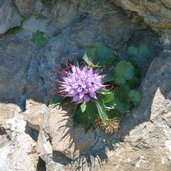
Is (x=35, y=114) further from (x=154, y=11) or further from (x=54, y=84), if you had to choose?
(x=154, y=11)

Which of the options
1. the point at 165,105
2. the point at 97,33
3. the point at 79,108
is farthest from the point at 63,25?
the point at 165,105

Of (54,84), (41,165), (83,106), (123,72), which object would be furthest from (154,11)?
(41,165)

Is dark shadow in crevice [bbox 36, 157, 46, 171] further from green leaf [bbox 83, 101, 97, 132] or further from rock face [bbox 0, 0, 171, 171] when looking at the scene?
green leaf [bbox 83, 101, 97, 132]

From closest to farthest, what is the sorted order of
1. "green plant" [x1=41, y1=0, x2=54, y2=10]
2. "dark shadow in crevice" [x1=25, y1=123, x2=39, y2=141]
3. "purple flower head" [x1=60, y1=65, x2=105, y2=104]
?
"purple flower head" [x1=60, y1=65, x2=105, y2=104] < "dark shadow in crevice" [x1=25, y1=123, x2=39, y2=141] < "green plant" [x1=41, y1=0, x2=54, y2=10]

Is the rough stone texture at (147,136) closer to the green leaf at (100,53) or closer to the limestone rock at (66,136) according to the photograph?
the limestone rock at (66,136)

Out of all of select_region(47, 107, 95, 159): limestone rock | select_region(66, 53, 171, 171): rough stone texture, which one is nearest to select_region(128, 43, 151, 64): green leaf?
select_region(66, 53, 171, 171): rough stone texture

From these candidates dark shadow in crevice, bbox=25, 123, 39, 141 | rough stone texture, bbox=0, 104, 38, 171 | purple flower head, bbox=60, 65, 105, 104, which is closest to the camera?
purple flower head, bbox=60, 65, 105, 104

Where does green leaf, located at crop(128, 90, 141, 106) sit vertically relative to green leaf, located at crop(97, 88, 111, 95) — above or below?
below
